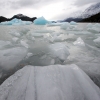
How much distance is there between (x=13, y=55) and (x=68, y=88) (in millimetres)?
2006

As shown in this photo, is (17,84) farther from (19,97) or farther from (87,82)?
(87,82)

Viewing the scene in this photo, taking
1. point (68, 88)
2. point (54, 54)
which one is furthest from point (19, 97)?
point (54, 54)

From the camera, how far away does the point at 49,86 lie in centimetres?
158

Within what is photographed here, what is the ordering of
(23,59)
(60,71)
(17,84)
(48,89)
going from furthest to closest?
(23,59)
(60,71)
(17,84)
(48,89)

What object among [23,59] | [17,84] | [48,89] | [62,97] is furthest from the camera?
[23,59]

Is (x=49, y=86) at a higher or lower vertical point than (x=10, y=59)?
higher

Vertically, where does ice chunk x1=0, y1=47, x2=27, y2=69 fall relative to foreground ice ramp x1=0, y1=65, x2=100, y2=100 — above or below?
below

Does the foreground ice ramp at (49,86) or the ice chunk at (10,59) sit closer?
the foreground ice ramp at (49,86)

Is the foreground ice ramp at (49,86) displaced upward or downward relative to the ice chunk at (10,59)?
upward

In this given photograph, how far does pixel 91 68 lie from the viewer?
7.87 feet

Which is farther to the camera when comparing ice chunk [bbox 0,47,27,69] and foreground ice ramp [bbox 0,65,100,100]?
ice chunk [bbox 0,47,27,69]

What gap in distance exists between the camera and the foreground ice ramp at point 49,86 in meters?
1.44

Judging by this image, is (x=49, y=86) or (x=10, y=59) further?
(x=10, y=59)

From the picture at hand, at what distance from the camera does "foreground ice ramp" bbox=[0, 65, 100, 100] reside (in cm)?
144
